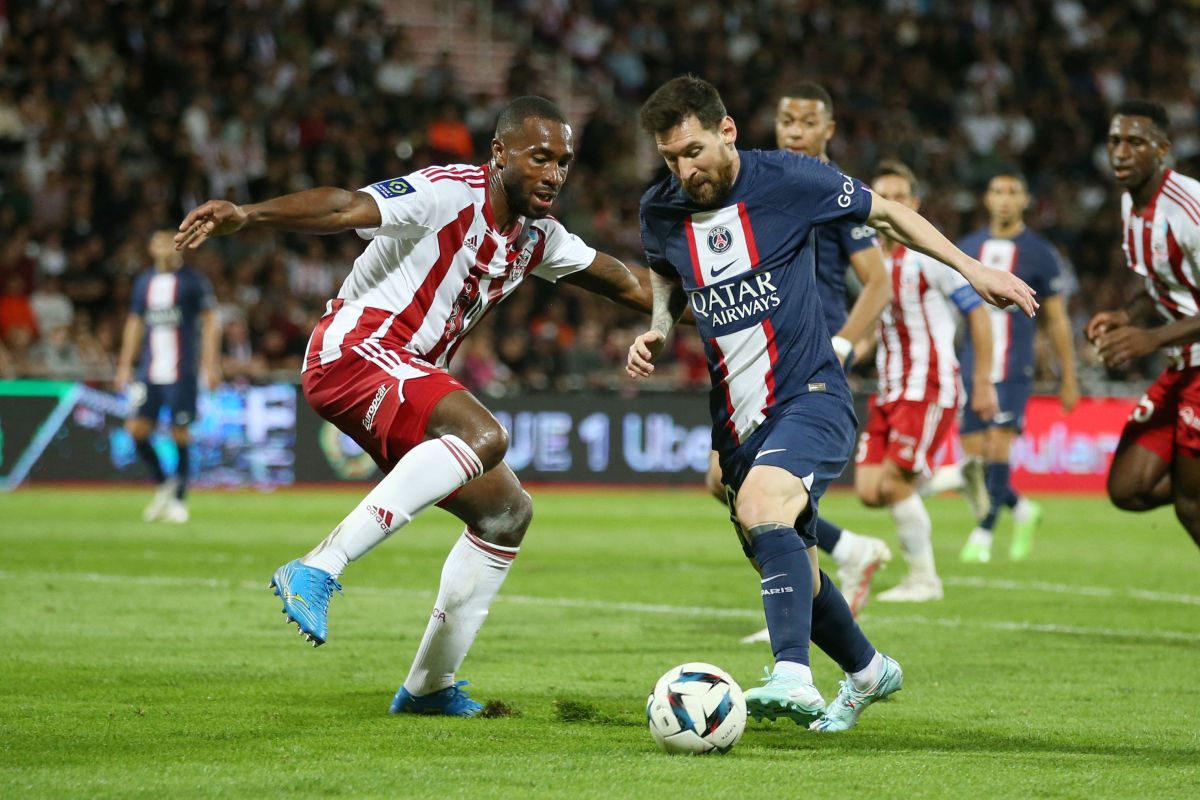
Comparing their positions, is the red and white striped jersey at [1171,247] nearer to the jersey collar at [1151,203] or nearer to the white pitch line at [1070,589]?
the jersey collar at [1151,203]

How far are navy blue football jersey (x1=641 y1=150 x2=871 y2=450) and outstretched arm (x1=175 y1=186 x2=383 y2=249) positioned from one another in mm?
1096

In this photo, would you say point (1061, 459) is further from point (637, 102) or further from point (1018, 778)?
point (1018, 778)

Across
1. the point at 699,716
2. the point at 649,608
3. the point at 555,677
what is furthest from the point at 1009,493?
the point at 699,716

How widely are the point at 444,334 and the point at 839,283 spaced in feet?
8.68

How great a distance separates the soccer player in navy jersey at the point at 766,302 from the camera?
17.9 feet

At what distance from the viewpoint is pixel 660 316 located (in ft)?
19.6

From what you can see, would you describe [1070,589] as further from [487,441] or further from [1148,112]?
[487,441]

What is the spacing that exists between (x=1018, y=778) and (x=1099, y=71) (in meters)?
25.5

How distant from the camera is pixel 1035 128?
27.5m

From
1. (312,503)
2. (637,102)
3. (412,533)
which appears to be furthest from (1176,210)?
(637,102)

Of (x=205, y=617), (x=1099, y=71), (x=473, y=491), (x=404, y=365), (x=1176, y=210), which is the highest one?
(x=1099, y=71)

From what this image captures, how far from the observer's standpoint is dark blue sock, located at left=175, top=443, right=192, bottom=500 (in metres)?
15.4

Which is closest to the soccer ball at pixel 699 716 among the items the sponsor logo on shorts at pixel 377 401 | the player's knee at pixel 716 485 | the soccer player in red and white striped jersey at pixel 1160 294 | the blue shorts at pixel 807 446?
the blue shorts at pixel 807 446

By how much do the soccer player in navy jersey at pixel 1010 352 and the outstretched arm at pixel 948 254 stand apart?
24.2 ft
